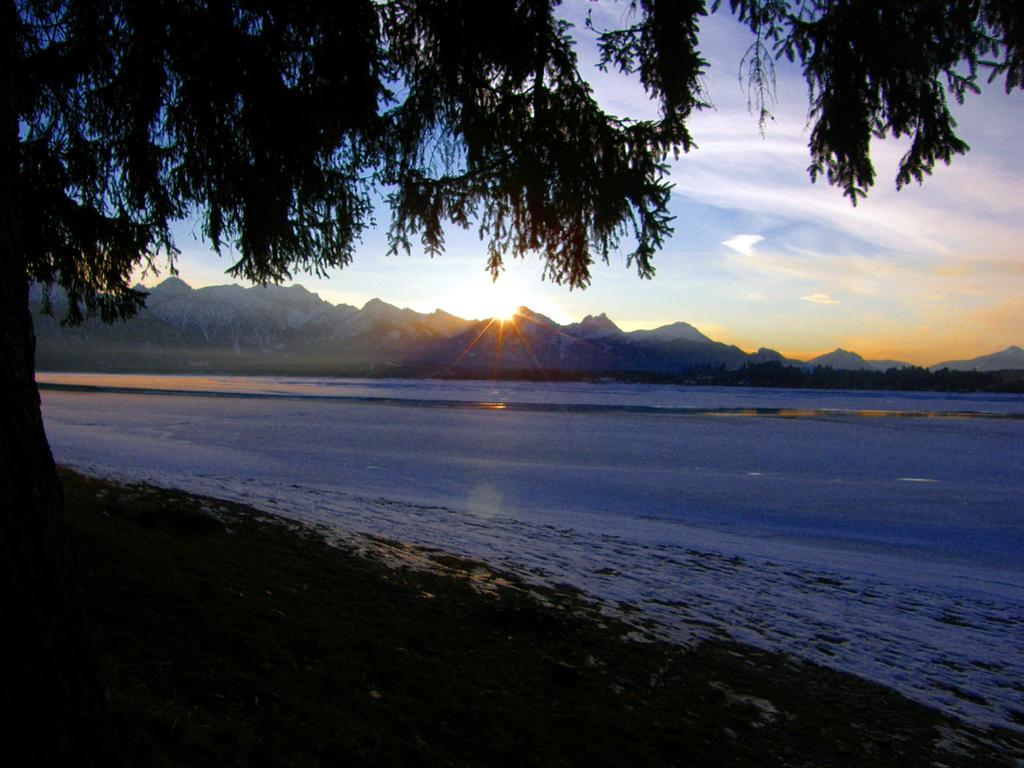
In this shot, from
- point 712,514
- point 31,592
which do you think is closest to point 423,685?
point 31,592

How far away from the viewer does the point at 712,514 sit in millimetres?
10375

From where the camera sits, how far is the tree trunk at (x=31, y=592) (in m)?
1.74

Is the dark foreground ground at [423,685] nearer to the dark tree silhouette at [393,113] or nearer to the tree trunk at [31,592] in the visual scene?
the tree trunk at [31,592]

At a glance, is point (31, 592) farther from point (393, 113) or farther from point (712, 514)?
point (712, 514)

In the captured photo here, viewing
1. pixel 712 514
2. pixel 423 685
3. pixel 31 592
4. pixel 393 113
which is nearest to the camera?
pixel 31 592

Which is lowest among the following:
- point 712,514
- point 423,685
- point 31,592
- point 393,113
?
point 712,514

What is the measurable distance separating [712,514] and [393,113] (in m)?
7.59

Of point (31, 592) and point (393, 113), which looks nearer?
point (31, 592)

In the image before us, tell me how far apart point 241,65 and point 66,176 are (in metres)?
1.83

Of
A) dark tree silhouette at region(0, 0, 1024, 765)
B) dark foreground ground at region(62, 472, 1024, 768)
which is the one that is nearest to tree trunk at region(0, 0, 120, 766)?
dark foreground ground at region(62, 472, 1024, 768)

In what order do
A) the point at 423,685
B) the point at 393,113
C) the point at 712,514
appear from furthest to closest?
the point at 712,514, the point at 393,113, the point at 423,685

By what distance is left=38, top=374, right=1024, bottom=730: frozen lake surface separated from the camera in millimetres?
5195

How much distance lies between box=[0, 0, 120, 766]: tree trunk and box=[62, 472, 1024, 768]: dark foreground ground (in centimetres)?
38

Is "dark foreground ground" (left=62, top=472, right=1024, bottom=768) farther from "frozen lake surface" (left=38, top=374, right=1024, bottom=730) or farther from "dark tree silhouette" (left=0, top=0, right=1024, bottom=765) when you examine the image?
"dark tree silhouette" (left=0, top=0, right=1024, bottom=765)
